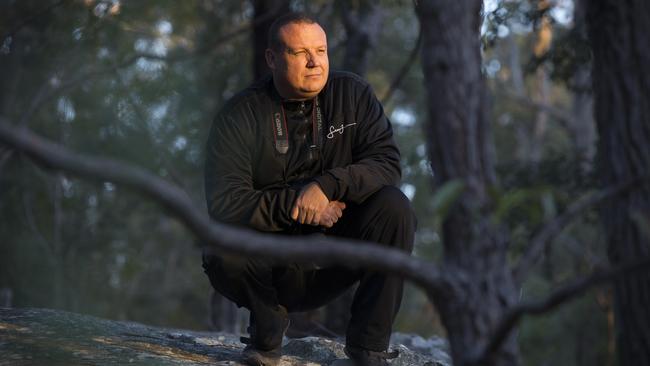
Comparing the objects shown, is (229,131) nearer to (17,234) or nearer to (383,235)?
(383,235)

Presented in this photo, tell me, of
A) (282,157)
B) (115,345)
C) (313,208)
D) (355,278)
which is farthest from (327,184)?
(115,345)

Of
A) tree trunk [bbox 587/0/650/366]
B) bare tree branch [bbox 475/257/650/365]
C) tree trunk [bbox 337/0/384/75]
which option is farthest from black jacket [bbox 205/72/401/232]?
tree trunk [bbox 337/0/384/75]

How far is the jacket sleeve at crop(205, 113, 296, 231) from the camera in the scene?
13.9 ft

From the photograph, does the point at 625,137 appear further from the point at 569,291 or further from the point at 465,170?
the point at 569,291

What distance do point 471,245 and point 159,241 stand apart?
2381 centimetres

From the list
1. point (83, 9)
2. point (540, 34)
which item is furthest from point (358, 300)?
point (540, 34)

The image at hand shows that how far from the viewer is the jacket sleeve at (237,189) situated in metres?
4.25

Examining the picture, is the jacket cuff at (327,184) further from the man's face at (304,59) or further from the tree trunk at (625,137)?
the tree trunk at (625,137)

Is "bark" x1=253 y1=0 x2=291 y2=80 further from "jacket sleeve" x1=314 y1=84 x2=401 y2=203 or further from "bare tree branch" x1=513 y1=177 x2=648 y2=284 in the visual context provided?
"bare tree branch" x1=513 y1=177 x2=648 y2=284

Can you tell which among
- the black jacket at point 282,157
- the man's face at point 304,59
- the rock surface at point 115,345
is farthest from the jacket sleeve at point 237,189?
the rock surface at point 115,345

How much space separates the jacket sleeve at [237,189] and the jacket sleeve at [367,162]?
21 centimetres

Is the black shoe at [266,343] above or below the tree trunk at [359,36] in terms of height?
below

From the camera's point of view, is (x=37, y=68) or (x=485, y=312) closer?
(x=485, y=312)

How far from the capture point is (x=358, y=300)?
422cm
